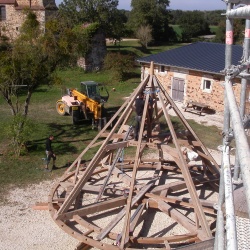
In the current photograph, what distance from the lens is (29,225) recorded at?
8836 millimetres

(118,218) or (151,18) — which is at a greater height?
(151,18)

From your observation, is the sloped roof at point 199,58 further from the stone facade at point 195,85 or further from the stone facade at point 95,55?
the stone facade at point 95,55

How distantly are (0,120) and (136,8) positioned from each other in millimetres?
41082

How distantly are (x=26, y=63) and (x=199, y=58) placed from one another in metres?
10.6

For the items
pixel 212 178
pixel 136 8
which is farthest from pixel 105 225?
pixel 136 8

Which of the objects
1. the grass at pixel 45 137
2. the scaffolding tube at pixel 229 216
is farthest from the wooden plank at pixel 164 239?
the scaffolding tube at pixel 229 216

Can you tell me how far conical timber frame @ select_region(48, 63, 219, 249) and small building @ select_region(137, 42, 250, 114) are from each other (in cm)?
841

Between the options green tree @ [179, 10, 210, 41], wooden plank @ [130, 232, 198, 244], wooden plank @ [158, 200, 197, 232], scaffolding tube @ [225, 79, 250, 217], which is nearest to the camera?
scaffolding tube @ [225, 79, 250, 217]

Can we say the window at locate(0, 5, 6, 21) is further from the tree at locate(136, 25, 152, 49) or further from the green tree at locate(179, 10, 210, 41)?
the green tree at locate(179, 10, 210, 41)

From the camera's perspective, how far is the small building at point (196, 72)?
751 inches

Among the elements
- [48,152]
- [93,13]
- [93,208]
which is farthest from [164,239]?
[93,13]

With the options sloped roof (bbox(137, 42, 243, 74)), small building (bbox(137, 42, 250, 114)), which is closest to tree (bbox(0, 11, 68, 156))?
sloped roof (bbox(137, 42, 243, 74))

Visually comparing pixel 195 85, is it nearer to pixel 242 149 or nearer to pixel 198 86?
pixel 198 86

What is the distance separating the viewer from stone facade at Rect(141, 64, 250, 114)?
62.6 feet
